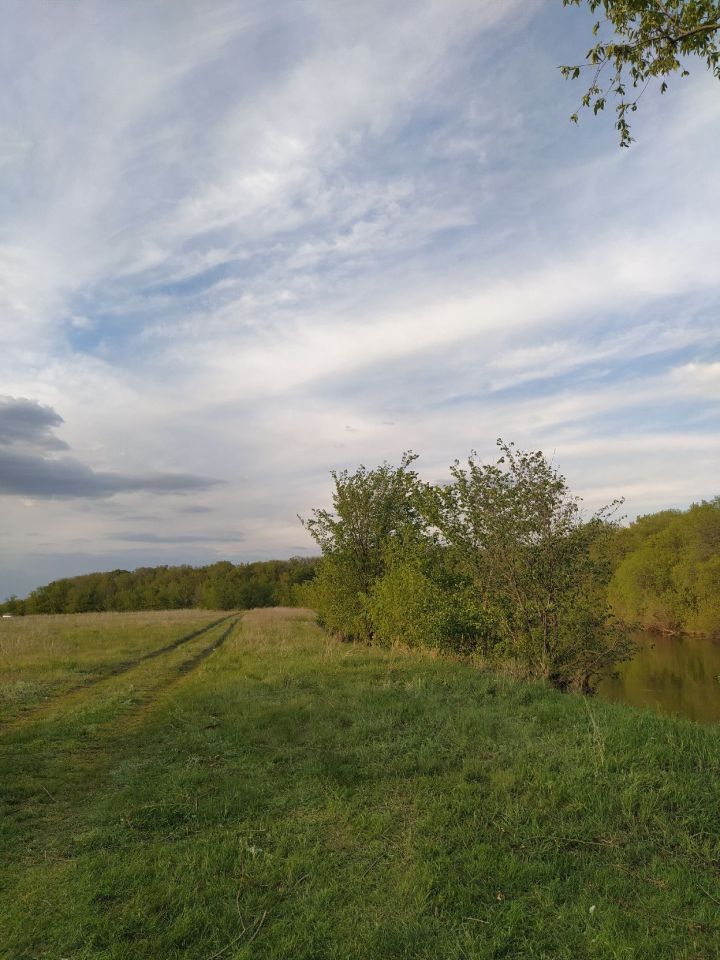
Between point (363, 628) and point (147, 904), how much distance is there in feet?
82.9

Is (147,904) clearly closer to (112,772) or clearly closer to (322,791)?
(322,791)

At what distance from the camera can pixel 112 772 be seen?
27.8ft

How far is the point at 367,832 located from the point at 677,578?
205ft

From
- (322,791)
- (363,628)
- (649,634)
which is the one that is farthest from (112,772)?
→ (649,634)

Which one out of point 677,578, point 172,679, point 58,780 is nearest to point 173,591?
point 677,578

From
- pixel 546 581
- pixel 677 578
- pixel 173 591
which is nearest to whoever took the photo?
pixel 546 581

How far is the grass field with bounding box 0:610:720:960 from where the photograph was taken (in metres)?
4.57

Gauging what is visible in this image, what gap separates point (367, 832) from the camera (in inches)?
248

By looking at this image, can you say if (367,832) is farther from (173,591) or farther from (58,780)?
(173,591)

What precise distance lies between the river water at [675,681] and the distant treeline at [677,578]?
448 centimetres

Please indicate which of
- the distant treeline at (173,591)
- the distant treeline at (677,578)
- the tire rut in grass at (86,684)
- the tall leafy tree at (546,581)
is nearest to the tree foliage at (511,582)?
the tall leafy tree at (546,581)

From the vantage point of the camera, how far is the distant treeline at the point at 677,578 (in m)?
54.1

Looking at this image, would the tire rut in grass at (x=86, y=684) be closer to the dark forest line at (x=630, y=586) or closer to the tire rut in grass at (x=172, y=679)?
the tire rut in grass at (x=172, y=679)

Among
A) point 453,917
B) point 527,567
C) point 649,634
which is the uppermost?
point 527,567
